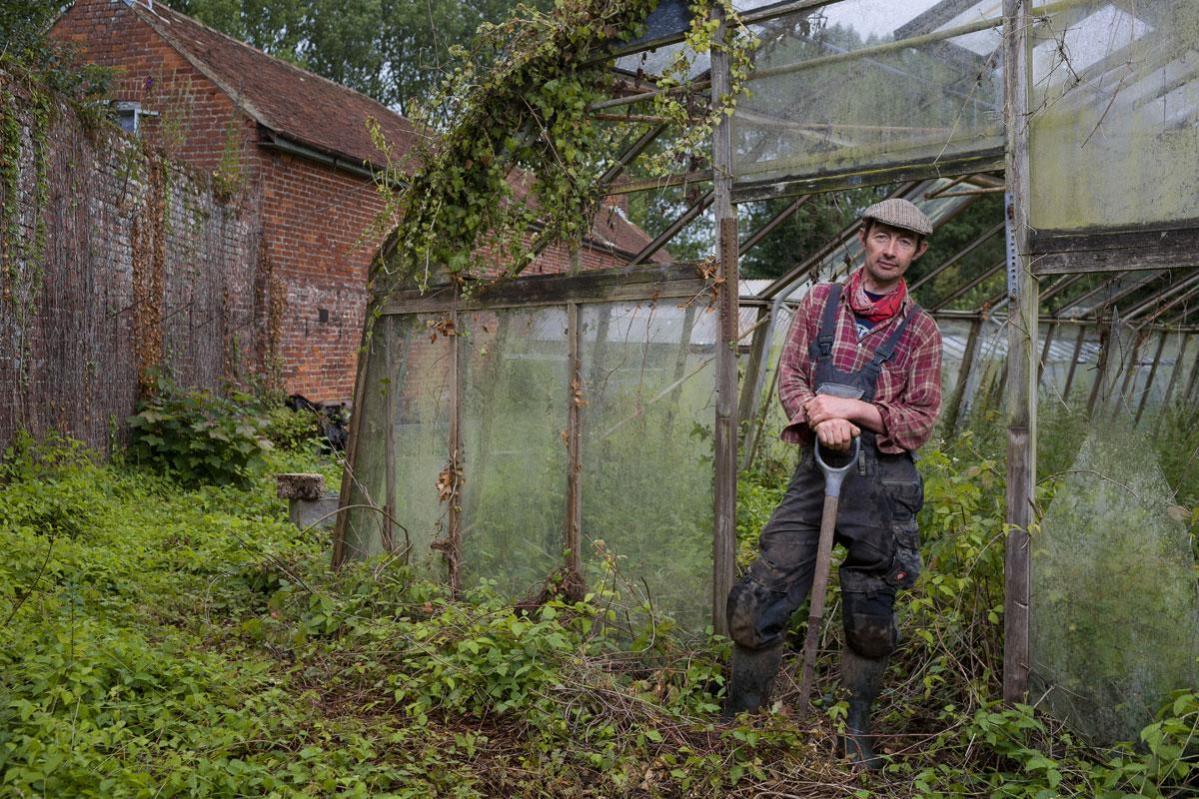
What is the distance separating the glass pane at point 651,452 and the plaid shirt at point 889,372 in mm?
681

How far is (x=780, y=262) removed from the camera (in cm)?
1981

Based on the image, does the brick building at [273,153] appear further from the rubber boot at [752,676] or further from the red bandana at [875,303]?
the rubber boot at [752,676]

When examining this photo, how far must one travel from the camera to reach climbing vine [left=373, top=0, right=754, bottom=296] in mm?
5637

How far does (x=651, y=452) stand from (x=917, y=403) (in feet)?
5.00

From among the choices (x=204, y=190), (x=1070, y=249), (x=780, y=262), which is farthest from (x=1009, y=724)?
(x=780, y=262)

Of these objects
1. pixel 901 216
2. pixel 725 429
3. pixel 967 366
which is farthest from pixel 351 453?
pixel 967 366

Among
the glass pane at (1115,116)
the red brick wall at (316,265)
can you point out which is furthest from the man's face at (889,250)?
the red brick wall at (316,265)

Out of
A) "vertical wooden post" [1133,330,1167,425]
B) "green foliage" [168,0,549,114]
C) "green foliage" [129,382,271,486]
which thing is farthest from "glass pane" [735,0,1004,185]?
"green foliage" [168,0,549,114]

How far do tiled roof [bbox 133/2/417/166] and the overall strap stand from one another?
9667mm

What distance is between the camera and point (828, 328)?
4.67 m

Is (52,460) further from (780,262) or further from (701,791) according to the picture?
(780,262)

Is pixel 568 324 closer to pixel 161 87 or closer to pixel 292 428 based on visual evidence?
pixel 292 428

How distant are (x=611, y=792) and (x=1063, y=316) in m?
9.32

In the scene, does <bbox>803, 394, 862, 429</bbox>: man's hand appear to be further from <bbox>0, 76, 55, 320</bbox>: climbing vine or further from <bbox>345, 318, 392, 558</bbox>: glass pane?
<bbox>0, 76, 55, 320</bbox>: climbing vine
